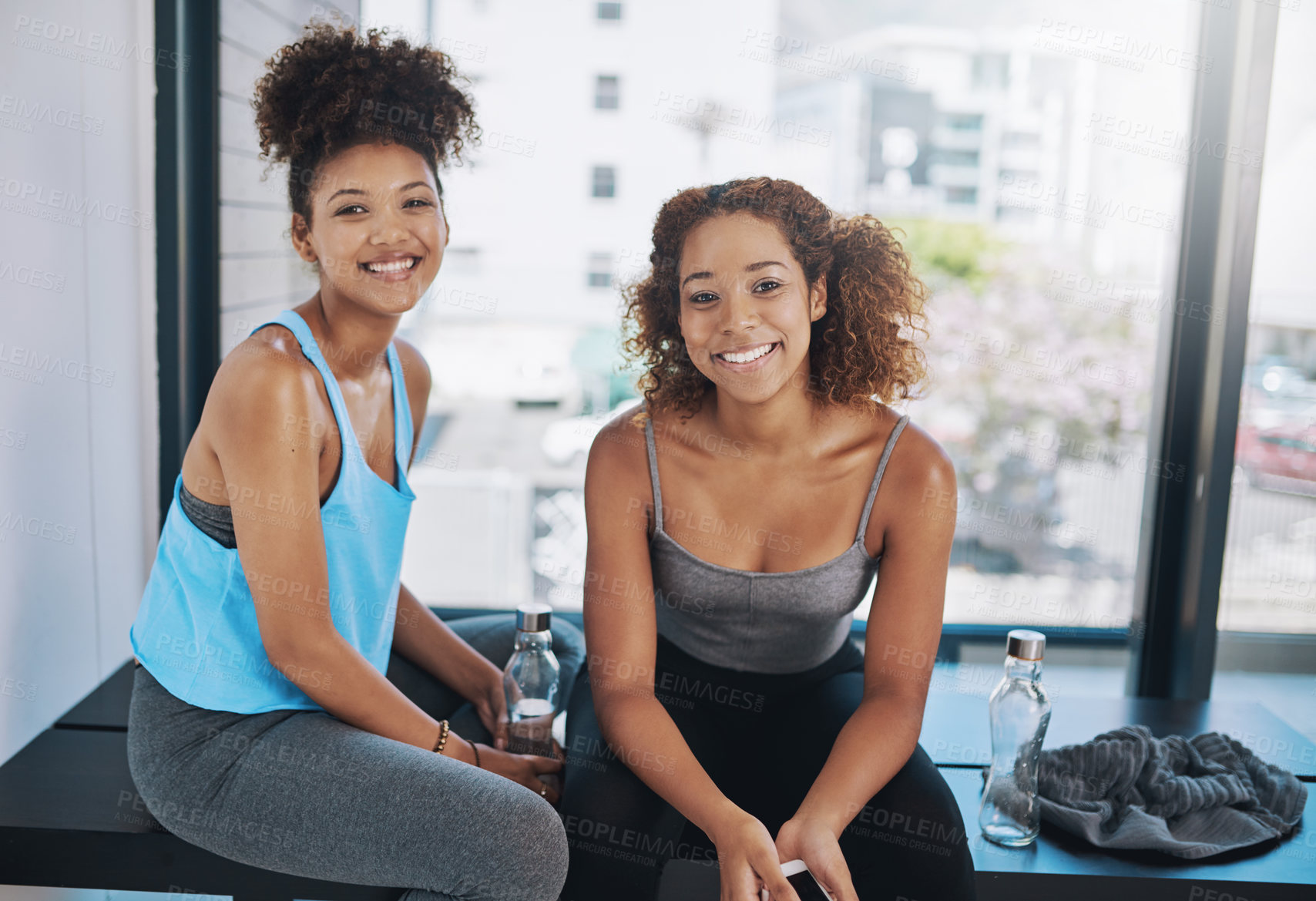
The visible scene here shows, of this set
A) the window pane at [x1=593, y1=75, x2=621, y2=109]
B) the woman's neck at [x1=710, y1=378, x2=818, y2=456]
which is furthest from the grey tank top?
the window pane at [x1=593, y1=75, x2=621, y2=109]

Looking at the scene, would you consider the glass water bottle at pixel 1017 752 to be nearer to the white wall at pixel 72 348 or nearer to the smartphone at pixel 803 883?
the smartphone at pixel 803 883

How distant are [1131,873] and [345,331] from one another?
1.31 metres

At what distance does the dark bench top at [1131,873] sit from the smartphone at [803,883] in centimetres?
23

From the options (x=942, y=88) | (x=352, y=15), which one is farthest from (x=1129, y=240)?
(x=352, y=15)

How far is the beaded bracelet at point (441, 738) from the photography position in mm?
1370

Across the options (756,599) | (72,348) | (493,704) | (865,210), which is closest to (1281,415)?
(865,210)

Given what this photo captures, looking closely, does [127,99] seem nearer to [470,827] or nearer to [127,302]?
[127,302]

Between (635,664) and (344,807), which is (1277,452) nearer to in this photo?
(635,664)

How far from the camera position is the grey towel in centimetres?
142

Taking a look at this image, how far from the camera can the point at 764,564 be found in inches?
59.4

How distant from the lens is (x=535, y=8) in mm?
2107

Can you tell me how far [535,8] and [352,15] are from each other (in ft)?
1.33

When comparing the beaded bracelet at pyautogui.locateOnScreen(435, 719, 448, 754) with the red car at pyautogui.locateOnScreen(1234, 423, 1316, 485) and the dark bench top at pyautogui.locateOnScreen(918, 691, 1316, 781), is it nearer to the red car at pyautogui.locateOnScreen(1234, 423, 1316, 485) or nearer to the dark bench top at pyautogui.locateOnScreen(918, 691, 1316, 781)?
the dark bench top at pyautogui.locateOnScreen(918, 691, 1316, 781)

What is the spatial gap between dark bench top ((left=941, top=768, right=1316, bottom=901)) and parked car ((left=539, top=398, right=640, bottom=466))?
1200 millimetres
